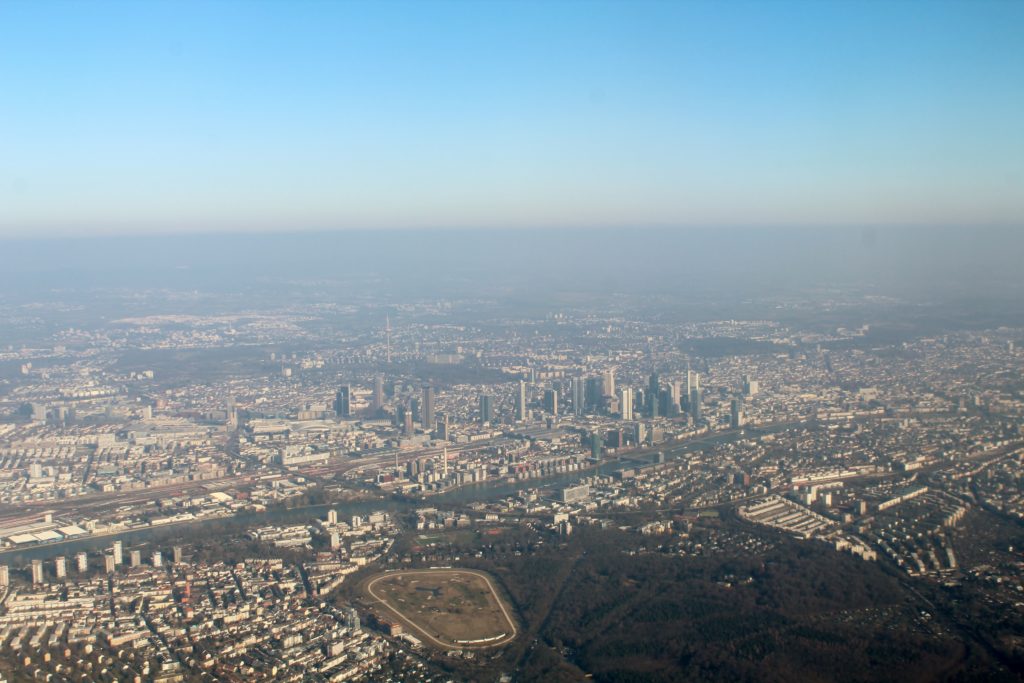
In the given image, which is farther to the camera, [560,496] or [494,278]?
[494,278]

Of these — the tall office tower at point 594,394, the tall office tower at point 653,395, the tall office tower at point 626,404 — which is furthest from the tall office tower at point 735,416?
Result: the tall office tower at point 594,394

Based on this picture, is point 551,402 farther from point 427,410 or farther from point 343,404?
point 343,404

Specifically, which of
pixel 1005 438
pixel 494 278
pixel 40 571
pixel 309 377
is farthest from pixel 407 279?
pixel 40 571

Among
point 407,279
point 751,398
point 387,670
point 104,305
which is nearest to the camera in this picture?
point 387,670

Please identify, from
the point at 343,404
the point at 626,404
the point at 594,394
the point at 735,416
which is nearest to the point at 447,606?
the point at 735,416

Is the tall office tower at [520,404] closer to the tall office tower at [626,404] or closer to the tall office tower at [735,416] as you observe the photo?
the tall office tower at [626,404]

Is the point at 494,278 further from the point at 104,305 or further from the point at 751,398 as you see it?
the point at 751,398
